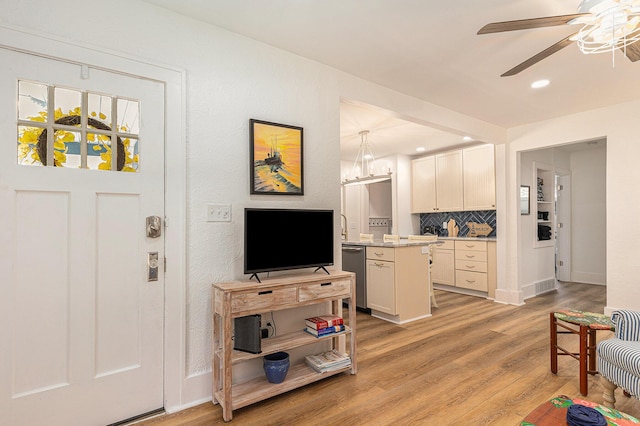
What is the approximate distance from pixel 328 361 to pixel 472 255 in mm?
3793

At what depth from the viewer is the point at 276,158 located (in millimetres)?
2596

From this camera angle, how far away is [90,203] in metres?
1.94

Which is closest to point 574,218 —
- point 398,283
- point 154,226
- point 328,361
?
point 398,283

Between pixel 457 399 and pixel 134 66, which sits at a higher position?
pixel 134 66

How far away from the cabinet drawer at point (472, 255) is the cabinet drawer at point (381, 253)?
2151 millimetres

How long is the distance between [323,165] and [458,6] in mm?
1461

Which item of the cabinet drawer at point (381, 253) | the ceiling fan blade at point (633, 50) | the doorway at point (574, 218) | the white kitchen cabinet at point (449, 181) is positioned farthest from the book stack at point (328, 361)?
the doorway at point (574, 218)

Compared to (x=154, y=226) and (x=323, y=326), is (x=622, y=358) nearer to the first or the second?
(x=323, y=326)

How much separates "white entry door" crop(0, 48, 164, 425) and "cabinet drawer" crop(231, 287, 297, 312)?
51 cm

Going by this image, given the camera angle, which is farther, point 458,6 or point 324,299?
point 324,299

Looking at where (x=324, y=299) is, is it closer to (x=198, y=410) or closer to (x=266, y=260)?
(x=266, y=260)

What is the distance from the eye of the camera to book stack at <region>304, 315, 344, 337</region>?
99.0 inches

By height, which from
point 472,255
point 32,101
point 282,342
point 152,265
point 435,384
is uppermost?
point 32,101

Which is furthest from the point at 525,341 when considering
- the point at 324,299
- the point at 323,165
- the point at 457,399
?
the point at 323,165
